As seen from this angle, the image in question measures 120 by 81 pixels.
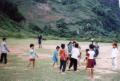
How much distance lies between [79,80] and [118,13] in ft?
373

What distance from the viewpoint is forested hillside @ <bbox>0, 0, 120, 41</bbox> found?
88688 mm

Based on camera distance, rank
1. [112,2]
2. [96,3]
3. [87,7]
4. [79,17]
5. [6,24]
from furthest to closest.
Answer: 1. [112,2]
2. [96,3]
3. [87,7]
4. [79,17]
5. [6,24]

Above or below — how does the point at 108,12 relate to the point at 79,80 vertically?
below

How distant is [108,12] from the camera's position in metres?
118

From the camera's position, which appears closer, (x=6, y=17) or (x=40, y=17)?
(x=6, y=17)

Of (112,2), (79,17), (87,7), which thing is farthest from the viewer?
(112,2)

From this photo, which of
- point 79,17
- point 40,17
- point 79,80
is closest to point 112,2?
point 79,17

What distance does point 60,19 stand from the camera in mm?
97688

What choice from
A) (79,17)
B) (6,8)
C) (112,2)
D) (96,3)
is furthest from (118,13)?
(6,8)

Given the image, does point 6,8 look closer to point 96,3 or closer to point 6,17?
point 6,17

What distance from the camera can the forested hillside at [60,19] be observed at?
88688 millimetres

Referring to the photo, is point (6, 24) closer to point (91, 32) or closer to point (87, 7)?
point (91, 32)

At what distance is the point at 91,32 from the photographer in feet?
320

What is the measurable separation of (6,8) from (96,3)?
129ft
